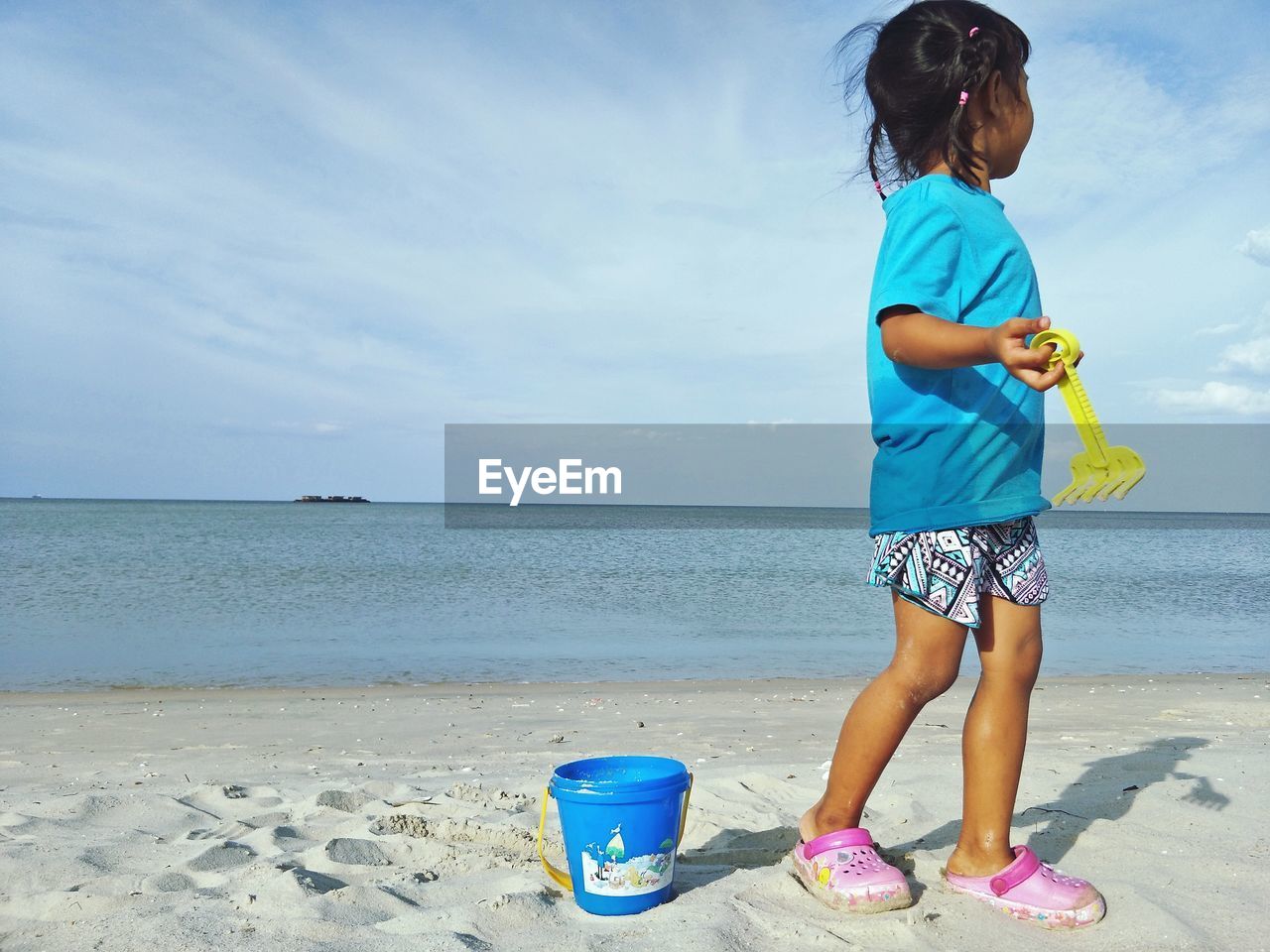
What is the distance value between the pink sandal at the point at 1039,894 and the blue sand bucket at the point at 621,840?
699mm

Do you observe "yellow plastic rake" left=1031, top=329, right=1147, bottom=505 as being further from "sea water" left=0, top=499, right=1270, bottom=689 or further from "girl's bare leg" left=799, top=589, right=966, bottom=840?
"sea water" left=0, top=499, right=1270, bottom=689

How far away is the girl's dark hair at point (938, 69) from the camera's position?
7.22ft

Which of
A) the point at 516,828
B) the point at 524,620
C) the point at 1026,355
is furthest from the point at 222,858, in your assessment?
the point at 524,620

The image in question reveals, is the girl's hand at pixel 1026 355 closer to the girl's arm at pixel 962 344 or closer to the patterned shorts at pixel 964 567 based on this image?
the girl's arm at pixel 962 344

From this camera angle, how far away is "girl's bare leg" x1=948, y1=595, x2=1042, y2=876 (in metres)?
2.19

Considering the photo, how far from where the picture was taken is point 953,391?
218 cm

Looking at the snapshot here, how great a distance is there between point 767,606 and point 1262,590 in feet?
30.3

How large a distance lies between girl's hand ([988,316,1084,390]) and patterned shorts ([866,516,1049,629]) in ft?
1.31

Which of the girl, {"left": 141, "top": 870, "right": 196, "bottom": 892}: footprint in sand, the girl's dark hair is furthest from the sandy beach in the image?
the girl's dark hair

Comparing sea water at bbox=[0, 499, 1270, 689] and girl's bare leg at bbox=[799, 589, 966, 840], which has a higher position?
girl's bare leg at bbox=[799, 589, 966, 840]

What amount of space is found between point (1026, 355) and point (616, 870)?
4.55 feet

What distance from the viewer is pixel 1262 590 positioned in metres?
16.1

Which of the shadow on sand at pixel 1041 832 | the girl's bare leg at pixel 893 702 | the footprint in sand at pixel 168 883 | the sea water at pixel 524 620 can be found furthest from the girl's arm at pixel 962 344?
the sea water at pixel 524 620

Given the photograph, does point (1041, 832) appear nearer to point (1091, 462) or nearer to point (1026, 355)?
point (1091, 462)
